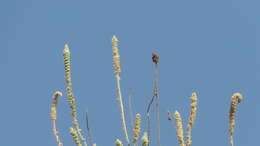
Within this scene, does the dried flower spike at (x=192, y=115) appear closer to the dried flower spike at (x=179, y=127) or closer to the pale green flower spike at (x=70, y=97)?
the dried flower spike at (x=179, y=127)

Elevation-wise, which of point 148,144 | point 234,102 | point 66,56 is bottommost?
point 148,144

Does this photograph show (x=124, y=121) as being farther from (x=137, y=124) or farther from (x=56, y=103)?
(x=56, y=103)

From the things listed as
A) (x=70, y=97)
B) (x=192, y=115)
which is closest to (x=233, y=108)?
(x=192, y=115)

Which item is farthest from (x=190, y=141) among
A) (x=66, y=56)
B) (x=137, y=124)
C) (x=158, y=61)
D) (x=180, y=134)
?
(x=66, y=56)

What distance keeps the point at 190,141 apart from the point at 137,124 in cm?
16

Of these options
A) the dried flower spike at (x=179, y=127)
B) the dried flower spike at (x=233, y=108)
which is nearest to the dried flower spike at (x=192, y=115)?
the dried flower spike at (x=179, y=127)

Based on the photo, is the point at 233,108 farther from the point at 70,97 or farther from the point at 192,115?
the point at 70,97

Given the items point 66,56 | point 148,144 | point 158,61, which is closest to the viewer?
point 148,144

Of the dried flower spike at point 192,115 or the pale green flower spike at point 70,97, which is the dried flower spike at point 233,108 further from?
the pale green flower spike at point 70,97

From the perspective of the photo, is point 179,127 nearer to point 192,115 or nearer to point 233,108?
point 192,115

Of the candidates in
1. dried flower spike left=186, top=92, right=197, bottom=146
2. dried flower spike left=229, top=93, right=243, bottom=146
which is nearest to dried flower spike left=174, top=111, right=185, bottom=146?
dried flower spike left=186, top=92, right=197, bottom=146

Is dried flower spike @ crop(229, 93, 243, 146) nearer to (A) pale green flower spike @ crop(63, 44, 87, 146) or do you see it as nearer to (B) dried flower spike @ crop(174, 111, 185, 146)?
(B) dried flower spike @ crop(174, 111, 185, 146)

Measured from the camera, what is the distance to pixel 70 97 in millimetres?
1930

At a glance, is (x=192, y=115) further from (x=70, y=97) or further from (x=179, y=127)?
(x=70, y=97)
